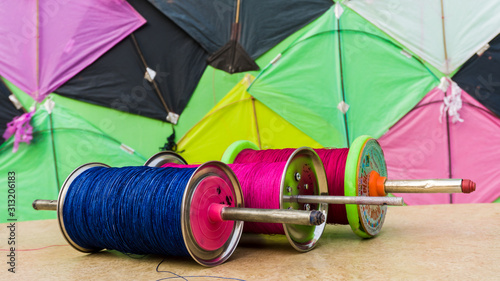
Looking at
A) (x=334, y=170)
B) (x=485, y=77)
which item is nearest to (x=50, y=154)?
(x=334, y=170)

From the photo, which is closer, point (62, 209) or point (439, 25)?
point (62, 209)

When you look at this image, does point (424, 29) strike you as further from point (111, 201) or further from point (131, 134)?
point (111, 201)

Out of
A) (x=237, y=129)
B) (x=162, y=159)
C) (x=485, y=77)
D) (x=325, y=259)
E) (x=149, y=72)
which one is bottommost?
(x=325, y=259)

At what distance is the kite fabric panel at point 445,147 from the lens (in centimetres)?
444

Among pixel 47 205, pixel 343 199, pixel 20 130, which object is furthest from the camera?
pixel 20 130

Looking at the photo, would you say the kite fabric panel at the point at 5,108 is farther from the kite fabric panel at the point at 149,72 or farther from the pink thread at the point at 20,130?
the kite fabric panel at the point at 149,72

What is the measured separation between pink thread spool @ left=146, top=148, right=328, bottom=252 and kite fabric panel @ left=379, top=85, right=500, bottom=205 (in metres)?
2.09

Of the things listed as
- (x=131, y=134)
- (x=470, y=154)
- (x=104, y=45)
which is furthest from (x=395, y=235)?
(x=104, y=45)

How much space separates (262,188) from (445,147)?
2678 millimetres

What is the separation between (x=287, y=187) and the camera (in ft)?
8.59

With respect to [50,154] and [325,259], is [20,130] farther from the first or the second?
[325,259]

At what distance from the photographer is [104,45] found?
15.4 ft

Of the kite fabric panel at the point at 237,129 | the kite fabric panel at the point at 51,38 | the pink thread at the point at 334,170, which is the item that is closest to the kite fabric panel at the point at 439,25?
the kite fabric panel at the point at 237,129

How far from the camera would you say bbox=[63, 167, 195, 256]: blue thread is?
225 cm
